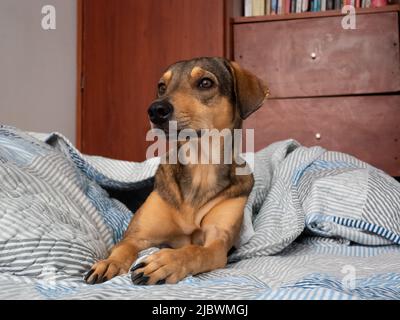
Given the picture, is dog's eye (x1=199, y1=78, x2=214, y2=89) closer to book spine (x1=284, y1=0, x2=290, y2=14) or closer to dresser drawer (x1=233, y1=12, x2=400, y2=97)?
dresser drawer (x1=233, y1=12, x2=400, y2=97)

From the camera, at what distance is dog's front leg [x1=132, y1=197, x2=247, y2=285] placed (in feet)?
2.77

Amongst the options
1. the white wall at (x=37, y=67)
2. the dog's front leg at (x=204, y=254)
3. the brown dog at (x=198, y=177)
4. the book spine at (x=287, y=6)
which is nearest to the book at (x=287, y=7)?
the book spine at (x=287, y=6)

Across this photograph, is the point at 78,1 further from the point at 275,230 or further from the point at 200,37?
the point at 275,230

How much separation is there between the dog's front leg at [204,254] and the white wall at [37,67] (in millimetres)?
1272

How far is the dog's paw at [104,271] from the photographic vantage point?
875 mm

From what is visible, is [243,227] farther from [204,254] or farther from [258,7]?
[258,7]

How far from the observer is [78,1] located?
2740 mm

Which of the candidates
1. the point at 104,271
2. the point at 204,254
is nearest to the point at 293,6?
the point at 204,254

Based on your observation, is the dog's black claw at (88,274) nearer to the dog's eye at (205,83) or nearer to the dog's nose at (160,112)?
the dog's nose at (160,112)

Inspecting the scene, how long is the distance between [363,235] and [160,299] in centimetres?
82

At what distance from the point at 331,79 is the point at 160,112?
1.65m

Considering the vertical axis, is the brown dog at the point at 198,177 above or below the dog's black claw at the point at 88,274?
above

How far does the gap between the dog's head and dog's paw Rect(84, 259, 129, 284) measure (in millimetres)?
373

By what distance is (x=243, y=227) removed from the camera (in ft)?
4.47
